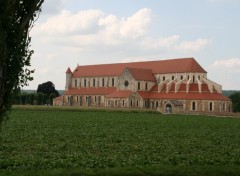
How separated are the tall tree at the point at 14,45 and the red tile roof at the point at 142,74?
89.0 meters

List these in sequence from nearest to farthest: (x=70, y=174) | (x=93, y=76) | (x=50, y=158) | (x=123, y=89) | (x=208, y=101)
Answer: (x=70, y=174), (x=50, y=158), (x=208, y=101), (x=123, y=89), (x=93, y=76)

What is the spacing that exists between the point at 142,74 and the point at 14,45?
9250 centimetres

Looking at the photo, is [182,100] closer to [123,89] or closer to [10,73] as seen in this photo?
[123,89]

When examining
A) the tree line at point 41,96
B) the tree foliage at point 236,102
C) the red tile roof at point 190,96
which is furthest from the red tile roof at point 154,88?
the tree line at point 41,96

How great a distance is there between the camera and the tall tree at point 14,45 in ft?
29.7

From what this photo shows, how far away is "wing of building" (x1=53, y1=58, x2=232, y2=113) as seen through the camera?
89.6m

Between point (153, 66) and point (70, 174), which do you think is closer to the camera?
point (70, 174)

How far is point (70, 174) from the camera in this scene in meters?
12.2

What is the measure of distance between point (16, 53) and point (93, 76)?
345 ft

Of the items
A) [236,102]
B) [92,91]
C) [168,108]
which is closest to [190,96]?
[168,108]

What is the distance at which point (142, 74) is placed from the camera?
101500mm

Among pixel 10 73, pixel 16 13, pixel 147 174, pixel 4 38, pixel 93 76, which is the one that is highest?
pixel 93 76

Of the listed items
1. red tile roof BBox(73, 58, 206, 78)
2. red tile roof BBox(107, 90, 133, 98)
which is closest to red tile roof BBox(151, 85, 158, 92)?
red tile roof BBox(73, 58, 206, 78)

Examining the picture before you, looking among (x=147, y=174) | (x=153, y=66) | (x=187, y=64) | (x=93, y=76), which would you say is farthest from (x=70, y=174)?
(x=93, y=76)
